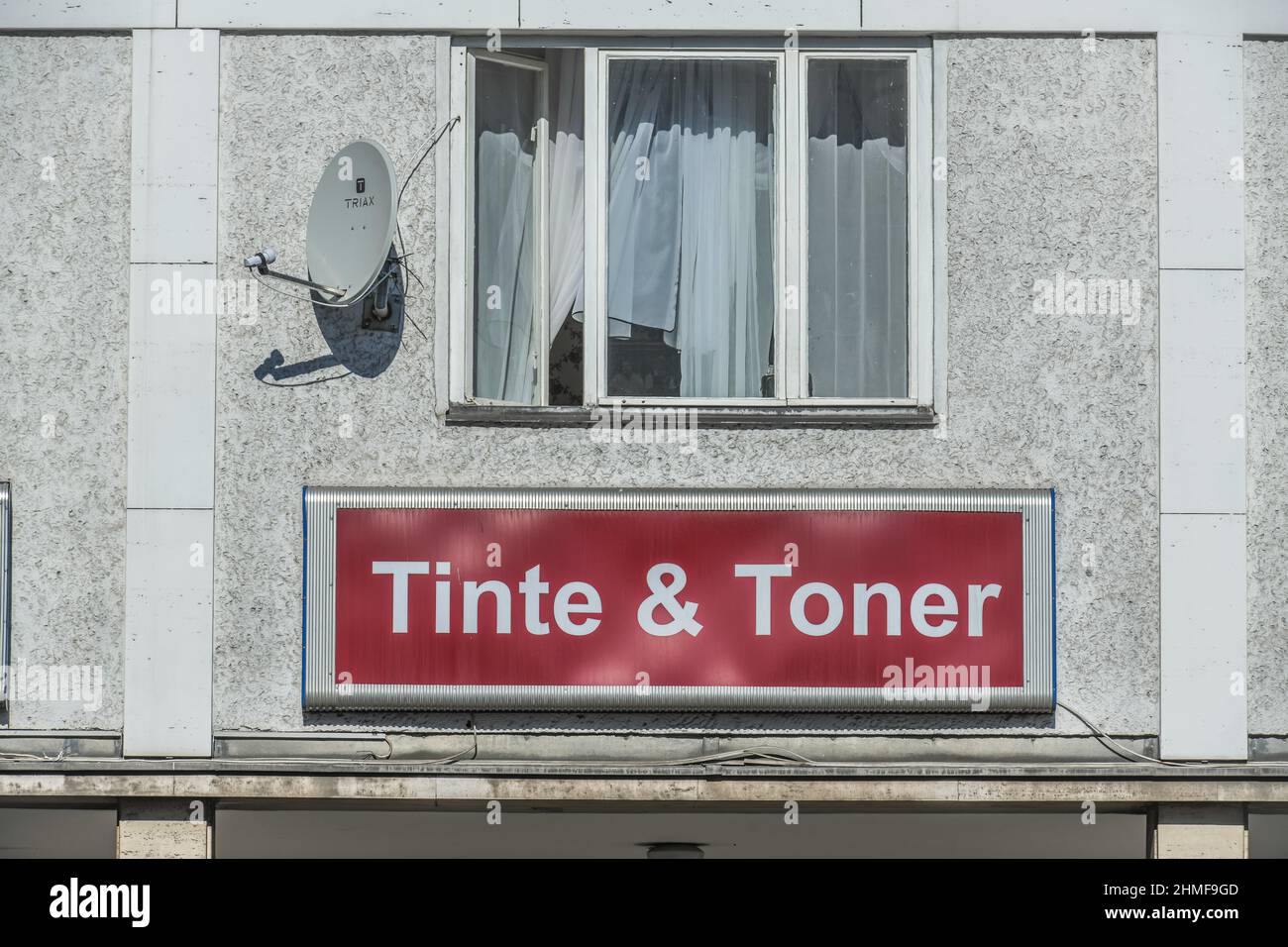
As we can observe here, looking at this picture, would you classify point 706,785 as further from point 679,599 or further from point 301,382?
point 301,382

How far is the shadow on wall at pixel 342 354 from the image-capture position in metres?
7.18

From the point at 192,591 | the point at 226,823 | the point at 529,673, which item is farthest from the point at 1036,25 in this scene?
the point at 226,823

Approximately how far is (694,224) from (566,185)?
677 millimetres

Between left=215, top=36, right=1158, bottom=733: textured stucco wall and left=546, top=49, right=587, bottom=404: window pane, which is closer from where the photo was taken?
left=215, top=36, right=1158, bottom=733: textured stucco wall

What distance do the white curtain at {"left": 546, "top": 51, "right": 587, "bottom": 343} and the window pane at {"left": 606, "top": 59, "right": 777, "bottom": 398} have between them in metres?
0.17

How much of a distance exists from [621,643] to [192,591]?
209 centimetres

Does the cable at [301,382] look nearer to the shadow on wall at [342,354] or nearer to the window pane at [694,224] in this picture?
the shadow on wall at [342,354]

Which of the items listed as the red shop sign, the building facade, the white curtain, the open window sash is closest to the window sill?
the building facade

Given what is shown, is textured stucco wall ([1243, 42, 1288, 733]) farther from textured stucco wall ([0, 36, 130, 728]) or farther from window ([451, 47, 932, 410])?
textured stucco wall ([0, 36, 130, 728])

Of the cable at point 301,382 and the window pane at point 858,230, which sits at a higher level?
the window pane at point 858,230

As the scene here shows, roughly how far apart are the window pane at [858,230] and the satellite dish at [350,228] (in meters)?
2.10

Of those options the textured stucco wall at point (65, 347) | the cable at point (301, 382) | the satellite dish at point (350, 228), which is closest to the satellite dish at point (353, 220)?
the satellite dish at point (350, 228)

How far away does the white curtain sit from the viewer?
7363 millimetres

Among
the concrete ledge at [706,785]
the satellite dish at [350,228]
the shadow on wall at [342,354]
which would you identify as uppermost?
the satellite dish at [350,228]
